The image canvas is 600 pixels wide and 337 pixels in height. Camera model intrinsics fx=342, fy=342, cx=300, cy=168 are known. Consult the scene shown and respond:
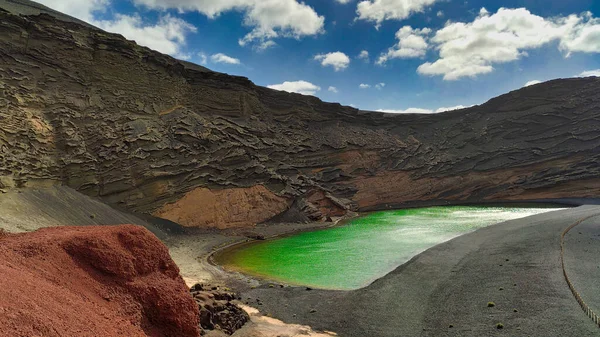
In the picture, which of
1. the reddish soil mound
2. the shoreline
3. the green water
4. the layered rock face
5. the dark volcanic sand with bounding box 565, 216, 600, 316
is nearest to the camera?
the reddish soil mound

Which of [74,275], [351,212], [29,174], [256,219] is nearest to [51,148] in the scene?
[29,174]

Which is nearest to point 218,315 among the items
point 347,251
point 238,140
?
point 347,251

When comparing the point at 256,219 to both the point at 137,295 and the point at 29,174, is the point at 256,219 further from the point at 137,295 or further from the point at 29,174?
the point at 137,295

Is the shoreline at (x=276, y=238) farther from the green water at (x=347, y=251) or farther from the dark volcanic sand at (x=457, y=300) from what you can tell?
the dark volcanic sand at (x=457, y=300)

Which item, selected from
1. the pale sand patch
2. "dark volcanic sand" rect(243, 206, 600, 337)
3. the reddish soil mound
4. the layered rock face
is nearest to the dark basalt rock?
the pale sand patch

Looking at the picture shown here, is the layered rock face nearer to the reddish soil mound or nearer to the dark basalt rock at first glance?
the dark basalt rock

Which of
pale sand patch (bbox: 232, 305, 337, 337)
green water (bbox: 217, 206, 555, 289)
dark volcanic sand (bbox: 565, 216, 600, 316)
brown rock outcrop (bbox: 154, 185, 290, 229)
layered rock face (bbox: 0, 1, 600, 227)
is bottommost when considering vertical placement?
green water (bbox: 217, 206, 555, 289)

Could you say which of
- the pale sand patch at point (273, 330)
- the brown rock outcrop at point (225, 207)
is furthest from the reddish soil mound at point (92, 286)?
the brown rock outcrop at point (225, 207)
